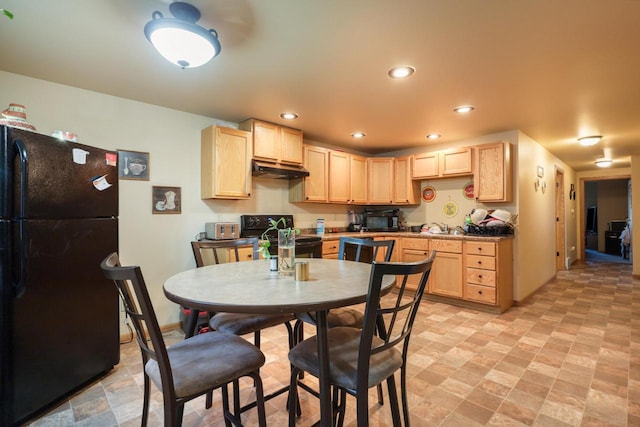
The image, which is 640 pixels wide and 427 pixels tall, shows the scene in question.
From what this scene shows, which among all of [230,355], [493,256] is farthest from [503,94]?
[230,355]

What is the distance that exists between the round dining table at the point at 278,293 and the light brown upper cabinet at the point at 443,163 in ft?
10.2

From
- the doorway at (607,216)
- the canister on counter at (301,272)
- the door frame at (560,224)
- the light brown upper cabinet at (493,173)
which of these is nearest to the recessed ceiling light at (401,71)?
the canister on counter at (301,272)

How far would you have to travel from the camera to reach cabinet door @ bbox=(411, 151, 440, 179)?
4.48 metres

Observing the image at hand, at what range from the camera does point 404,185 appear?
15.9ft

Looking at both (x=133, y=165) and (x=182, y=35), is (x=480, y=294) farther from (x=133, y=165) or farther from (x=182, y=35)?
(x=133, y=165)

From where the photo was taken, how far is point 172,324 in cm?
314

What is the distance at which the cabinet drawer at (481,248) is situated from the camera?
3574mm

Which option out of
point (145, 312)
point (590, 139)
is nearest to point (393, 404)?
point (145, 312)

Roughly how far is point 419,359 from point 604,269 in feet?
20.8

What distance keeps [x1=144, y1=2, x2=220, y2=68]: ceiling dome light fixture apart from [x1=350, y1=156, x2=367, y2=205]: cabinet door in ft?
10.5

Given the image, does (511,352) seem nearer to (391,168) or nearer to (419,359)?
(419,359)

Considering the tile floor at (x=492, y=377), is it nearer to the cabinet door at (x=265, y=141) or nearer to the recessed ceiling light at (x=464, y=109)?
the cabinet door at (x=265, y=141)

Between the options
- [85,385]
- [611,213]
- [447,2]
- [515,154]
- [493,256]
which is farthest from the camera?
[611,213]

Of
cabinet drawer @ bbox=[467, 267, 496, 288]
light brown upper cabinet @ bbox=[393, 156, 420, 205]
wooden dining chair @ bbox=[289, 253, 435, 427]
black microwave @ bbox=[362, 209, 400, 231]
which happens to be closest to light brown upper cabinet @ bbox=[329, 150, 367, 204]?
black microwave @ bbox=[362, 209, 400, 231]
